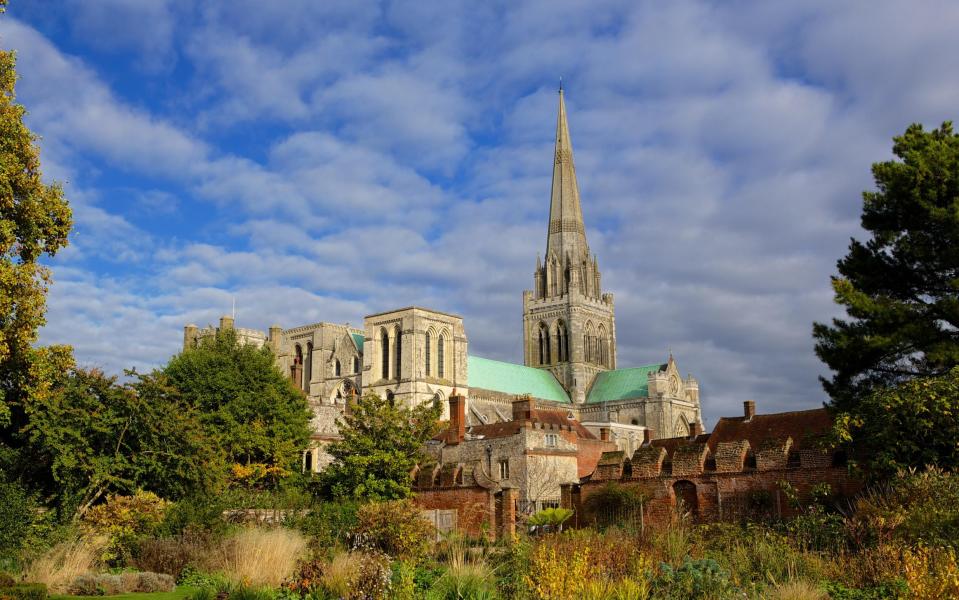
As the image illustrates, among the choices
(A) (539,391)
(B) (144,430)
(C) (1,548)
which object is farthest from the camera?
(A) (539,391)

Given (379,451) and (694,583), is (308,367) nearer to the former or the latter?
(379,451)

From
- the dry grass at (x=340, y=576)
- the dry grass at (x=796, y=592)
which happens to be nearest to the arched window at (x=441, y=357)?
the dry grass at (x=340, y=576)

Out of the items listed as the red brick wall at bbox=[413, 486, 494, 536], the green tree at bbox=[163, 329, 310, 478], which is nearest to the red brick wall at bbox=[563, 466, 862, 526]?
the red brick wall at bbox=[413, 486, 494, 536]

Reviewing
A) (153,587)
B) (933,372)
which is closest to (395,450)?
(153,587)

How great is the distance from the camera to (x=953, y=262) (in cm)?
2186

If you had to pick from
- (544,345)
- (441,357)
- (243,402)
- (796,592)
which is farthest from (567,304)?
(796,592)

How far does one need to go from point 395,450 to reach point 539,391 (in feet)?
199

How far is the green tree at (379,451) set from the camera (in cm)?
2908

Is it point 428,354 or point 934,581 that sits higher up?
point 428,354

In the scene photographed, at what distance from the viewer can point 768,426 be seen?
37.9 metres

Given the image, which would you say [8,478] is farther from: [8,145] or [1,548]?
[8,145]

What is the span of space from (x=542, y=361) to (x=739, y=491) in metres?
78.1

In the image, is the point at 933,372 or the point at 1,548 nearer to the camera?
the point at 1,548

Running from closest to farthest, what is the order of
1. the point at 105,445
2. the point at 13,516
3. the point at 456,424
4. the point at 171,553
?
the point at 171,553 < the point at 13,516 < the point at 105,445 < the point at 456,424
